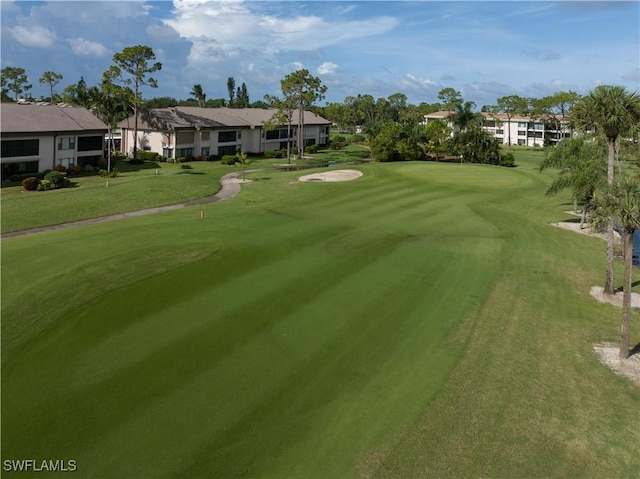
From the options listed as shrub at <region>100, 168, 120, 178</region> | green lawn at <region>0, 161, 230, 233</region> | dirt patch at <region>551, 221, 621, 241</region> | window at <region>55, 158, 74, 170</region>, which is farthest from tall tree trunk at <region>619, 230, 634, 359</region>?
window at <region>55, 158, 74, 170</region>

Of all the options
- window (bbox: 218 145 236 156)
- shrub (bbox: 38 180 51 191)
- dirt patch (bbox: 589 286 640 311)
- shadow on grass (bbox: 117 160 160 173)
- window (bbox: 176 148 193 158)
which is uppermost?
window (bbox: 218 145 236 156)

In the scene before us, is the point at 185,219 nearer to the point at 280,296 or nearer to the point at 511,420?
the point at 280,296

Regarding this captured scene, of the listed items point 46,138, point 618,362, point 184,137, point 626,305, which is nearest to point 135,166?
point 184,137

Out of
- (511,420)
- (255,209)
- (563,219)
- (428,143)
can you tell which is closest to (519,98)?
(428,143)

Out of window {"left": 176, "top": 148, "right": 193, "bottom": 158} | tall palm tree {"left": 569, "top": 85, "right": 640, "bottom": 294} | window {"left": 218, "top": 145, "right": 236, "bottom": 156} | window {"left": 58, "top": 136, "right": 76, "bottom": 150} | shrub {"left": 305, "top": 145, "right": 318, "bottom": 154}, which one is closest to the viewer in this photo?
tall palm tree {"left": 569, "top": 85, "right": 640, "bottom": 294}

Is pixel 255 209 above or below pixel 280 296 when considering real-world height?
above

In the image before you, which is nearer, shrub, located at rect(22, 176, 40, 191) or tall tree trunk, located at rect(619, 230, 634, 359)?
tall tree trunk, located at rect(619, 230, 634, 359)

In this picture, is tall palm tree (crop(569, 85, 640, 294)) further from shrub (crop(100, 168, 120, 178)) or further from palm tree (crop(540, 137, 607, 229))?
shrub (crop(100, 168, 120, 178))

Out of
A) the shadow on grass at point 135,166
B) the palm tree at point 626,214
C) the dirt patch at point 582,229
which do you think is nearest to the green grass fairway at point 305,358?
the palm tree at point 626,214

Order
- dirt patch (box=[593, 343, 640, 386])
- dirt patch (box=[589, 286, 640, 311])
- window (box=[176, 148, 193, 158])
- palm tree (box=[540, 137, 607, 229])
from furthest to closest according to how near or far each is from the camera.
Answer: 1. window (box=[176, 148, 193, 158])
2. palm tree (box=[540, 137, 607, 229])
3. dirt patch (box=[589, 286, 640, 311])
4. dirt patch (box=[593, 343, 640, 386])
